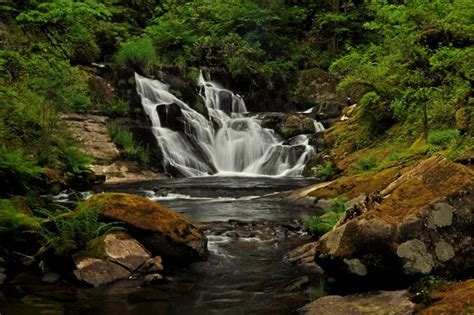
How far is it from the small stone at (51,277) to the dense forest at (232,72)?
1.08 feet

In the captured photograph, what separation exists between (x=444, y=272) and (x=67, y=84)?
44.6 feet

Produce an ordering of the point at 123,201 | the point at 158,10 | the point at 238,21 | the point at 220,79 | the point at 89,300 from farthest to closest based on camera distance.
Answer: the point at 158,10 → the point at 238,21 → the point at 220,79 → the point at 123,201 → the point at 89,300

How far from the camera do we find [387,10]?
14.4 m

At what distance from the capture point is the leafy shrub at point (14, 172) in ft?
38.5

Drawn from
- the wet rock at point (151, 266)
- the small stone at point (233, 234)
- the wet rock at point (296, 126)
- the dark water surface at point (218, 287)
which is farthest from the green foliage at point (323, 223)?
the wet rock at point (296, 126)

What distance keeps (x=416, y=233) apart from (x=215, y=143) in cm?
1757

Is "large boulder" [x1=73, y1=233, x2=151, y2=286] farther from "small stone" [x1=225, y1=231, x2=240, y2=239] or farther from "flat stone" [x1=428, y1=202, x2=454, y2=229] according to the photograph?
"flat stone" [x1=428, y1=202, x2=454, y2=229]

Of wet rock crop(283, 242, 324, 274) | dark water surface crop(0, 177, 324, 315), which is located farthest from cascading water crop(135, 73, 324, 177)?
wet rock crop(283, 242, 324, 274)

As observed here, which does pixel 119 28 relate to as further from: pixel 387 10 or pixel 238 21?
pixel 387 10

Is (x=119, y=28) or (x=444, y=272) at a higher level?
(x=119, y=28)

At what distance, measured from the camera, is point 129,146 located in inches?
792

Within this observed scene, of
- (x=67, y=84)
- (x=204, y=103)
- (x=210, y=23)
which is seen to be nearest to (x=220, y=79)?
(x=204, y=103)

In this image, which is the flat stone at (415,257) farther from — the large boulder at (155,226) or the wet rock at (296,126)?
the wet rock at (296,126)

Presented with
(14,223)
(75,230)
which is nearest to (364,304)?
(75,230)
